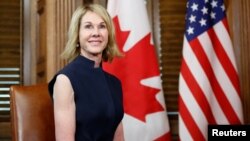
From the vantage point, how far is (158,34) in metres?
2.82

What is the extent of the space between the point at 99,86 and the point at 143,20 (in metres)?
0.96

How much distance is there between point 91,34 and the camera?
1699 mm

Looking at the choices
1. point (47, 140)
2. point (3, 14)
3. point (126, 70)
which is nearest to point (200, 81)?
point (126, 70)

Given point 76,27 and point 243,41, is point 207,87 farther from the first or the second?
point 76,27

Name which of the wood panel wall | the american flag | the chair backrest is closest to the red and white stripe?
the american flag

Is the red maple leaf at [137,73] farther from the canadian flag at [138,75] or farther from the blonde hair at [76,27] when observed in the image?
the blonde hair at [76,27]

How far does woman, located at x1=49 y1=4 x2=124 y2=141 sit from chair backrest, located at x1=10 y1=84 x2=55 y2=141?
0.41ft

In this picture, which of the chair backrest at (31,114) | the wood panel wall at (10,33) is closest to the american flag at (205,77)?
the chair backrest at (31,114)

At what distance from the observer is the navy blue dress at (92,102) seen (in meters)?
1.58

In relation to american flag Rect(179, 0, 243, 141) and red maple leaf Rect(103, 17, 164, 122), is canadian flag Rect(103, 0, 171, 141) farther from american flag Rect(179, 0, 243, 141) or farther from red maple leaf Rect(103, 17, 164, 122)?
american flag Rect(179, 0, 243, 141)

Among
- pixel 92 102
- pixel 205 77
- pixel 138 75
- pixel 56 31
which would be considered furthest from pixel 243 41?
pixel 92 102

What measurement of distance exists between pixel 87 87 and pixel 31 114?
0.90ft

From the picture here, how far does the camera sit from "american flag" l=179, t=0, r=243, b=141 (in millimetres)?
2477

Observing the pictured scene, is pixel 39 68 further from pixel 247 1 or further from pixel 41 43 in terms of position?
pixel 247 1
